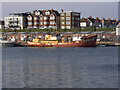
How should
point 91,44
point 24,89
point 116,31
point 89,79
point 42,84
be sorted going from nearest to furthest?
point 24,89, point 42,84, point 89,79, point 91,44, point 116,31

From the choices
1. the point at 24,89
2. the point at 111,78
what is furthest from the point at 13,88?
the point at 111,78

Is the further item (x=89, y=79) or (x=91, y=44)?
(x=91, y=44)

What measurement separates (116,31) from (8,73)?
456ft

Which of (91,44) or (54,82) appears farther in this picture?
(91,44)

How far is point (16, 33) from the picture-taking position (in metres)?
197

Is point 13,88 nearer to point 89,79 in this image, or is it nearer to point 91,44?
point 89,79

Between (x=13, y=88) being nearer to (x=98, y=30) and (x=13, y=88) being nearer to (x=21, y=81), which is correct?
(x=21, y=81)

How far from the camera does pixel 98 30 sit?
7682 inches

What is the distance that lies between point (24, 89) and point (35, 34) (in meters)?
157

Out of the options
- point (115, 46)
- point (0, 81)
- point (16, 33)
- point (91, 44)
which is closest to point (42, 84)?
point (0, 81)

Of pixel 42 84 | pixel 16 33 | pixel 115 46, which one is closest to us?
pixel 42 84

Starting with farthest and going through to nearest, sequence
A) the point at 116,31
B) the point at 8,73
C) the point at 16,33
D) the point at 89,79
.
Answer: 1. the point at 16,33
2. the point at 116,31
3. the point at 8,73
4. the point at 89,79

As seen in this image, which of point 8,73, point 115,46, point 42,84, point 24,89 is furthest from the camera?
point 115,46

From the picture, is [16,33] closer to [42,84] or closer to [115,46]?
[115,46]
